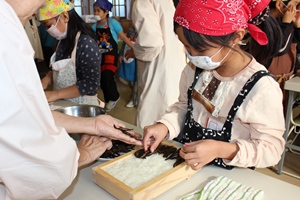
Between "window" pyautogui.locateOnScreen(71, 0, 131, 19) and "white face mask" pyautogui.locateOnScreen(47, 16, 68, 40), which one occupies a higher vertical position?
"white face mask" pyautogui.locateOnScreen(47, 16, 68, 40)

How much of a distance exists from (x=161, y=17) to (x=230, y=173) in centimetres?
132

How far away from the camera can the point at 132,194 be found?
709 mm

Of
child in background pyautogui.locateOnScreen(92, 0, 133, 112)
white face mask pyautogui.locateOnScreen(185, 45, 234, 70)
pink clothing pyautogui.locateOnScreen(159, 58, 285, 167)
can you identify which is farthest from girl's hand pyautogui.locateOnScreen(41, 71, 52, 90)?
child in background pyautogui.locateOnScreen(92, 0, 133, 112)

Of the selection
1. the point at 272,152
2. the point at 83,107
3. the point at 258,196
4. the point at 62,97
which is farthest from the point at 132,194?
the point at 62,97

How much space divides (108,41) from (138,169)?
2.87 meters

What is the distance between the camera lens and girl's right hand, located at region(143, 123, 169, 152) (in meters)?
0.97

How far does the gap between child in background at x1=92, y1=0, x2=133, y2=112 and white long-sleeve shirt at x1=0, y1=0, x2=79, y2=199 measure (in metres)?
2.85

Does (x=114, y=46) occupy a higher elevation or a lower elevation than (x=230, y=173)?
lower

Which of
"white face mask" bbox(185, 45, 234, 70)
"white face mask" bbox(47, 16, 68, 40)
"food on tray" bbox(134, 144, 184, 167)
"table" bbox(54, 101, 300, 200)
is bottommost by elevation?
"table" bbox(54, 101, 300, 200)

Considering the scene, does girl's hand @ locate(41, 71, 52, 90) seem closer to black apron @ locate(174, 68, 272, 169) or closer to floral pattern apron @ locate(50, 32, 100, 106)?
floral pattern apron @ locate(50, 32, 100, 106)

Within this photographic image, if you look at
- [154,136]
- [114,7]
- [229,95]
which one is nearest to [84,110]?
[154,136]

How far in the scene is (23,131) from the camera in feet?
1.85

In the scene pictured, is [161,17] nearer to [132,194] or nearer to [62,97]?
[62,97]

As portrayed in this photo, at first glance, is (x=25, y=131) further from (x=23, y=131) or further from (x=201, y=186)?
(x=201, y=186)
